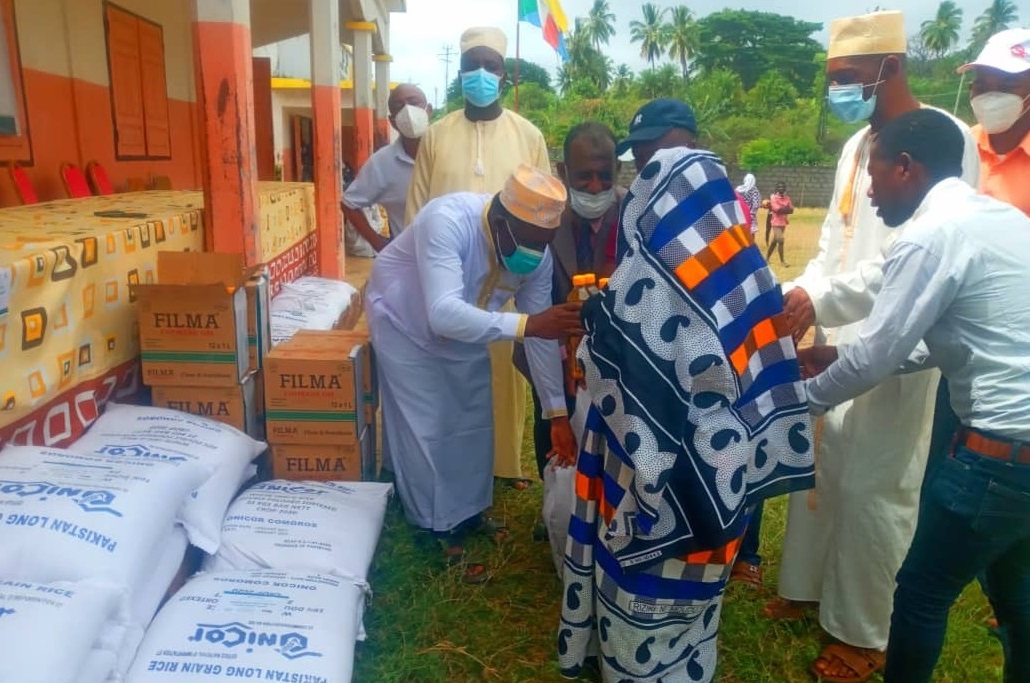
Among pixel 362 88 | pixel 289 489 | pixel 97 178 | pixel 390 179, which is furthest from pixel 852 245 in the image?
pixel 362 88

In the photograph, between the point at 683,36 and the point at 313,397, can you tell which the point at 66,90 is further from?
the point at 683,36

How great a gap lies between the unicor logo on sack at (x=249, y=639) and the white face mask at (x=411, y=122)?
308 cm

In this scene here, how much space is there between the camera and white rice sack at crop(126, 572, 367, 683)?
5.95 ft

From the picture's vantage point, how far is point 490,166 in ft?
11.7

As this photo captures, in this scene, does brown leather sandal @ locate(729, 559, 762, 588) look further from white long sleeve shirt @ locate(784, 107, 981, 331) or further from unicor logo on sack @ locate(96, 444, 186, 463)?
unicor logo on sack @ locate(96, 444, 186, 463)

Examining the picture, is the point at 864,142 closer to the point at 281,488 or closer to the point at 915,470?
the point at 915,470

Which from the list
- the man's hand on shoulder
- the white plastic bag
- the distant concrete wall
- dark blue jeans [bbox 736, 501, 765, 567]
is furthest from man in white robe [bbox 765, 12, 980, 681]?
the distant concrete wall

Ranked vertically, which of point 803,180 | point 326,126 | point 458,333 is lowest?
point 458,333

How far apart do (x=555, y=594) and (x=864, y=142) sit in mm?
1944

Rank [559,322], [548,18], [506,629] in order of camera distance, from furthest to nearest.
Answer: [548,18] → [506,629] → [559,322]

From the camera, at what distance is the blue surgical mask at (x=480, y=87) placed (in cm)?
352

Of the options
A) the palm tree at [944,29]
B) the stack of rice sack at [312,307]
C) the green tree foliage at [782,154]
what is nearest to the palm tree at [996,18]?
the palm tree at [944,29]

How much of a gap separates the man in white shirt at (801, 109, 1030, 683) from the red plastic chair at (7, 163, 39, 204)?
4.15 m

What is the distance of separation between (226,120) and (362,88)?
20.4 ft
